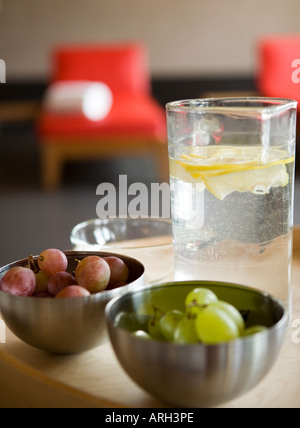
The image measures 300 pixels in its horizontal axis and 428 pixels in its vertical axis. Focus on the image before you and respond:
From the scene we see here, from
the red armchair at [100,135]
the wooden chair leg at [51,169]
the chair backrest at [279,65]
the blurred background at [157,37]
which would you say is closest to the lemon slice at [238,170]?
the red armchair at [100,135]

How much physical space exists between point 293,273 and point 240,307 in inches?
14.4

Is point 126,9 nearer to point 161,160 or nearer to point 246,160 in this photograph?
point 161,160

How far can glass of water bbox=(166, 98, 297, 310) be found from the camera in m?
0.78

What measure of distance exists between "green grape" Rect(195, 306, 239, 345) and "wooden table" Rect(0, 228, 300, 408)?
99 mm

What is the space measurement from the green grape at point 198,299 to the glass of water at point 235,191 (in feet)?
0.42

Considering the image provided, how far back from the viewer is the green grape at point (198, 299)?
0.63 metres

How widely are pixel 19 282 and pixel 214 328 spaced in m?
0.26

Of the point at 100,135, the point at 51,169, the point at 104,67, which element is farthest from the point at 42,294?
the point at 104,67

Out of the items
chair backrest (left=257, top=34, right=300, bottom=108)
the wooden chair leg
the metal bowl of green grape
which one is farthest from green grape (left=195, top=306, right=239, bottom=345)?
chair backrest (left=257, top=34, right=300, bottom=108)

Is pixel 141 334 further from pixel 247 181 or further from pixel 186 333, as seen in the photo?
pixel 247 181

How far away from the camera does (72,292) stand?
70 cm

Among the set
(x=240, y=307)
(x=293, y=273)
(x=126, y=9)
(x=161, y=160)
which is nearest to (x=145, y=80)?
(x=126, y=9)

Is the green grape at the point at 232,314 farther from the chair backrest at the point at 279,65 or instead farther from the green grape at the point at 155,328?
the chair backrest at the point at 279,65

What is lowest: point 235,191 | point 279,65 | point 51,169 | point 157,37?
point 51,169
